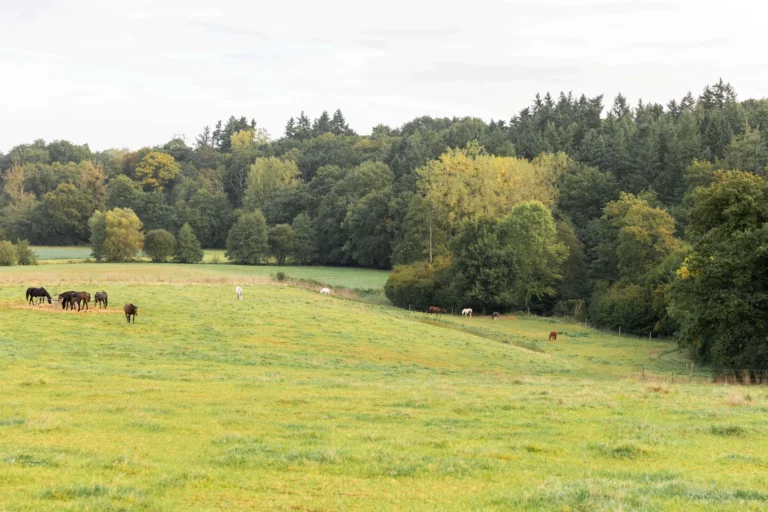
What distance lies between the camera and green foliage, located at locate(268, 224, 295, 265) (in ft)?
413

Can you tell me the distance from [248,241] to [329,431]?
109602mm

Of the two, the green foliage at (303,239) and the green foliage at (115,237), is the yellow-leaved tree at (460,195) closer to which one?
the green foliage at (303,239)

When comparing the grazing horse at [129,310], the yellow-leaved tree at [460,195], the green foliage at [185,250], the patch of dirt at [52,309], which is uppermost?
the yellow-leaved tree at [460,195]

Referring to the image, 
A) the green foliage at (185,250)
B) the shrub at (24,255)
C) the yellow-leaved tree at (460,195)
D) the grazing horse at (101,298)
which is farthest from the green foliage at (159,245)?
the grazing horse at (101,298)

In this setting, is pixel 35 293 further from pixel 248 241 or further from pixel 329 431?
pixel 248 241

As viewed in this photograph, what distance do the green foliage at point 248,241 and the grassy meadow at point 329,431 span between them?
8418 centimetres

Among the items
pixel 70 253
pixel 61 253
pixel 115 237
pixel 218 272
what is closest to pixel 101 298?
pixel 218 272

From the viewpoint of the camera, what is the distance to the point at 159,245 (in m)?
120

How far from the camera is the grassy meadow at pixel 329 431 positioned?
10688mm

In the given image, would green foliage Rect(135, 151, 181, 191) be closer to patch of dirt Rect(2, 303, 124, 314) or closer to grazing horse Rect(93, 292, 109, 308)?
grazing horse Rect(93, 292, 109, 308)

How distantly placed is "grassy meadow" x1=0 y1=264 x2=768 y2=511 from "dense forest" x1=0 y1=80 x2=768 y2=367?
11.4 metres

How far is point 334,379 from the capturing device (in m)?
27.5

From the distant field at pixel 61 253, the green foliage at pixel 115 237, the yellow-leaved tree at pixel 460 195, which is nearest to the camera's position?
the yellow-leaved tree at pixel 460 195

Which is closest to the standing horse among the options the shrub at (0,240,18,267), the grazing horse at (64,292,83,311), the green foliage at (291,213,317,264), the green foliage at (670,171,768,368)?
the grazing horse at (64,292,83,311)
